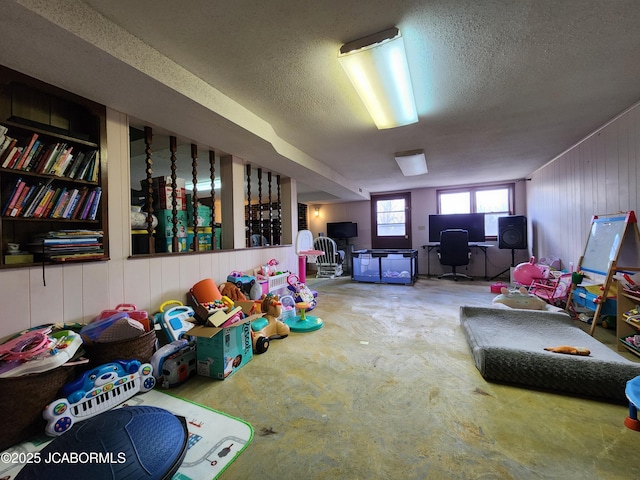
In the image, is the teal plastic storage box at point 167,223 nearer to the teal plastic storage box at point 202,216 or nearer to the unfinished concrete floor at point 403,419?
the teal plastic storage box at point 202,216

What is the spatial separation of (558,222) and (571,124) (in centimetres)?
193

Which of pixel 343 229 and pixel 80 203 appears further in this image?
pixel 343 229

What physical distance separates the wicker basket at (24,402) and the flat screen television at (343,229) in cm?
655

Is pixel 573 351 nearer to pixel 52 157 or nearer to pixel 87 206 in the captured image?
pixel 87 206

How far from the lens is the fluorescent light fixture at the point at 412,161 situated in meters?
3.80

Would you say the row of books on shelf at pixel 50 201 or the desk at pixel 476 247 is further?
the desk at pixel 476 247

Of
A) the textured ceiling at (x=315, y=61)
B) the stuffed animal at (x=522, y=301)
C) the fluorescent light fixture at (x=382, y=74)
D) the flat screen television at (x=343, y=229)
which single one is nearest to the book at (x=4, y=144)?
the textured ceiling at (x=315, y=61)

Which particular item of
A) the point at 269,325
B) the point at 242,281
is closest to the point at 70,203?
the point at 242,281

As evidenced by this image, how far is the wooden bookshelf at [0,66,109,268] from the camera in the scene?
1639 mm

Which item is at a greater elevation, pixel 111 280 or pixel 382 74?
pixel 382 74

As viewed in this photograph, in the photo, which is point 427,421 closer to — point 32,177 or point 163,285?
point 163,285

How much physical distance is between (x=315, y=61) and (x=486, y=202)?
596cm

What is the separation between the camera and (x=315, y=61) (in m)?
1.81

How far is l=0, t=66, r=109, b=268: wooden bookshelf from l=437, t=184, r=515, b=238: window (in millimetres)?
6770
